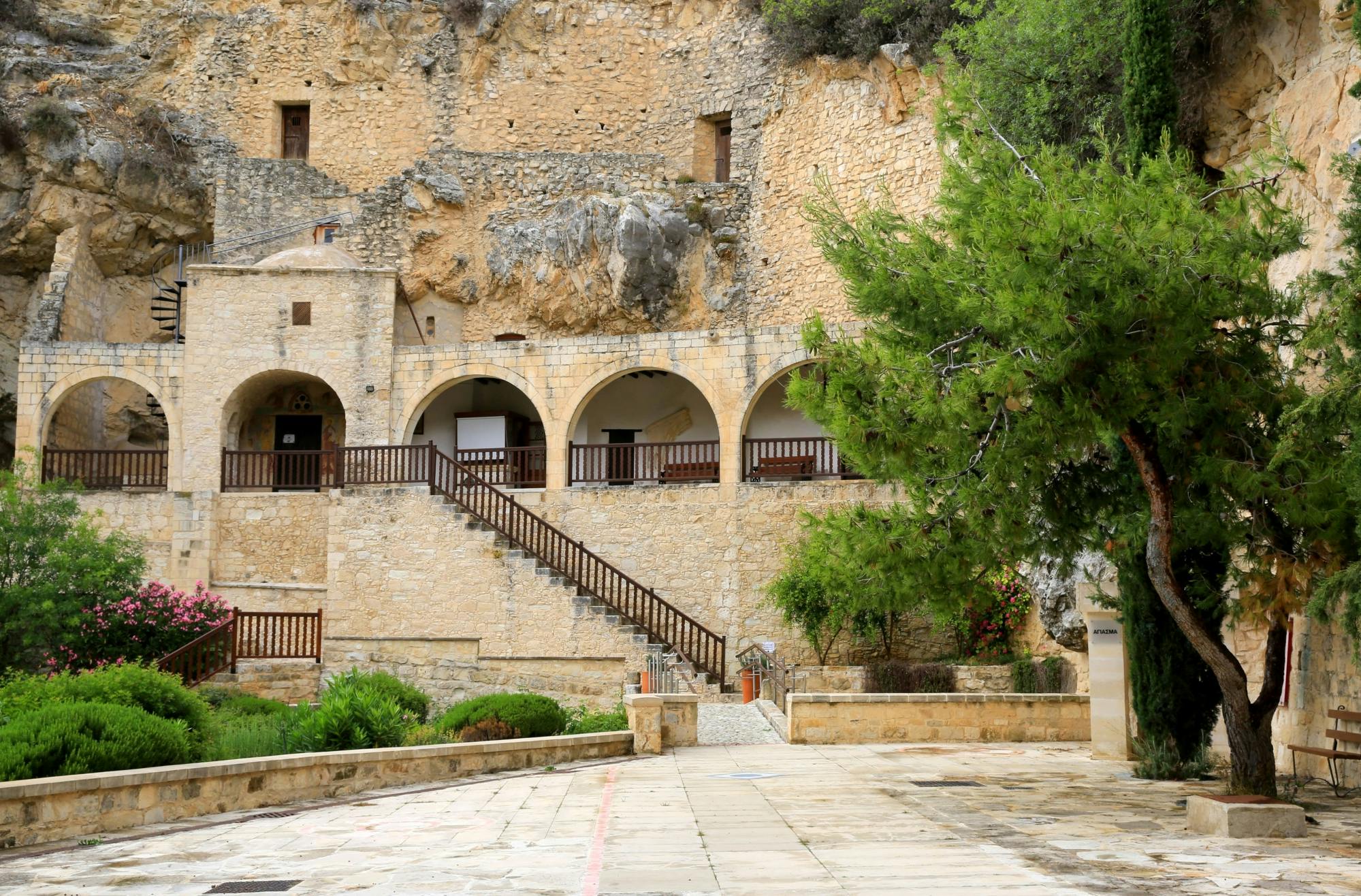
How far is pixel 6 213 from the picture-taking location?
84.7ft

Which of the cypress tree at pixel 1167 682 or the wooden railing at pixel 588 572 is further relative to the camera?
the wooden railing at pixel 588 572

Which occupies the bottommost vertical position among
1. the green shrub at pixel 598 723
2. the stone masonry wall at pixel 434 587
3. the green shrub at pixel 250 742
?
the green shrub at pixel 598 723

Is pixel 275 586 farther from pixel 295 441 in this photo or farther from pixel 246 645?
pixel 295 441

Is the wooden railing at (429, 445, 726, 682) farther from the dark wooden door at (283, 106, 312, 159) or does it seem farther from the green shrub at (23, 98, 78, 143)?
the dark wooden door at (283, 106, 312, 159)

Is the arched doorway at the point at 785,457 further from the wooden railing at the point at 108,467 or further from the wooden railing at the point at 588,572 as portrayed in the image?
the wooden railing at the point at 108,467

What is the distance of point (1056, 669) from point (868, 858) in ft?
32.4

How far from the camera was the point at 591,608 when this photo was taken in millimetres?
18094

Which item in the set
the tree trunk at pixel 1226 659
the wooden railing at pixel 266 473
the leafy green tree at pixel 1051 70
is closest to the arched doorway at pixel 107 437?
the wooden railing at pixel 266 473

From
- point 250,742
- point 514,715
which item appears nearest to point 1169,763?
point 514,715

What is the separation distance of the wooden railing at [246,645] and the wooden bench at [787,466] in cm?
708

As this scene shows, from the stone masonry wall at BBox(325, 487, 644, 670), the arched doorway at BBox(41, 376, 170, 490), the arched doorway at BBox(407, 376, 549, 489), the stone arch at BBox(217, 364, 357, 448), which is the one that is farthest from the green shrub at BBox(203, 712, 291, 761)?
the arched doorway at BBox(407, 376, 549, 489)

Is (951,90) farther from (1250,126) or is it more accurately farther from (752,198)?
(752,198)

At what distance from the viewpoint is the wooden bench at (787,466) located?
68.3ft

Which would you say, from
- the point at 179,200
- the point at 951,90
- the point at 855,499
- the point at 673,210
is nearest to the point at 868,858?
the point at 951,90
